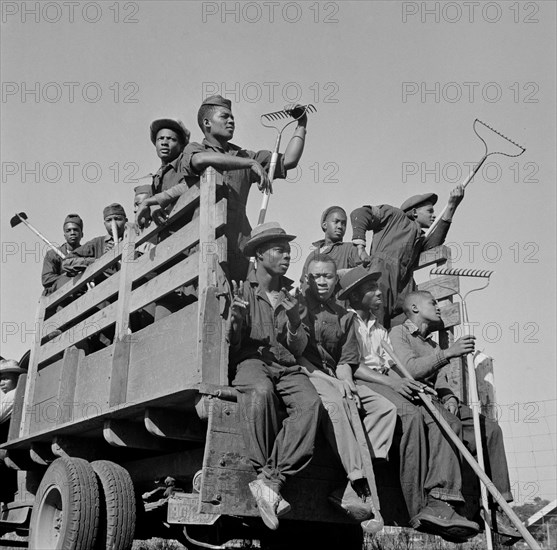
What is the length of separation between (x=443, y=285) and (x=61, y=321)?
3.24 meters

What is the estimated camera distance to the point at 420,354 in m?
5.73

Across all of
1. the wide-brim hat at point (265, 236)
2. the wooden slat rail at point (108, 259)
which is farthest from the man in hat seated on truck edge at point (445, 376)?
the wooden slat rail at point (108, 259)

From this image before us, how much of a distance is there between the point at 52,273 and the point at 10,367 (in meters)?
1.01

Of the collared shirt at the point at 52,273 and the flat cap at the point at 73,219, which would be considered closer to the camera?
the collared shirt at the point at 52,273

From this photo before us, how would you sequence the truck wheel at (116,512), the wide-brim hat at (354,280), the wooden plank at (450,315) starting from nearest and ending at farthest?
the truck wheel at (116,512)
the wide-brim hat at (354,280)
the wooden plank at (450,315)

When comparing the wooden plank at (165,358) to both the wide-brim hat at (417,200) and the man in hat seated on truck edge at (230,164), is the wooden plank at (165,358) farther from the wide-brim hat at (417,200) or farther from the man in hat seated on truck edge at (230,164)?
the wide-brim hat at (417,200)

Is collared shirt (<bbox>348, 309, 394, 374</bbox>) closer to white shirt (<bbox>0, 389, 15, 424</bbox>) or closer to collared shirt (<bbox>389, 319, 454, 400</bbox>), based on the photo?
collared shirt (<bbox>389, 319, 454, 400</bbox>)

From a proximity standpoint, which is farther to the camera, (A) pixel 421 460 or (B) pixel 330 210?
(B) pixel 330 210

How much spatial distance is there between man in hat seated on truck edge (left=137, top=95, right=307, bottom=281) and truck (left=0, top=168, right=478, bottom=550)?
0.33 meters

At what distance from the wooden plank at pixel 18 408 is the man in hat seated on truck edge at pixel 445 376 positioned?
139 inches

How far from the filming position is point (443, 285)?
629 centimetres

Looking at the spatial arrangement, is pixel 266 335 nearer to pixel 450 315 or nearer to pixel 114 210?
pixel 450 315

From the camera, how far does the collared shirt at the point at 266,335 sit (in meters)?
4.60

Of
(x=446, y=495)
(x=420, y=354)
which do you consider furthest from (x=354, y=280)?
(x=446, y=495)
